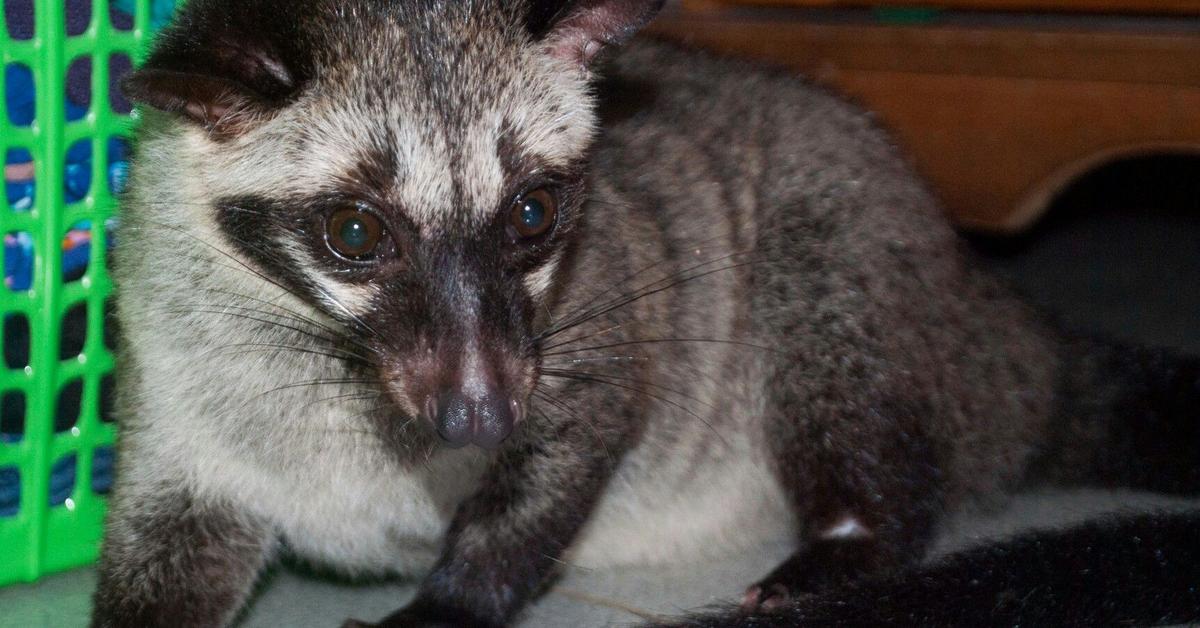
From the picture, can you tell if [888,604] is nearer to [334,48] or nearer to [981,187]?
[334,48]

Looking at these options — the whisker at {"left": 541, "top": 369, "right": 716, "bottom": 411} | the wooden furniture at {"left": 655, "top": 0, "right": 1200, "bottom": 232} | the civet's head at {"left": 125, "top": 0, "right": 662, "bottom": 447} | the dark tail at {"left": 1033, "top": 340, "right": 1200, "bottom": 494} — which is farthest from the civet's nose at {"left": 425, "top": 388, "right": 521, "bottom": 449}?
the wooden furniture at {"left": 655, "top": 0, "right": 1200, "bottom": 232}

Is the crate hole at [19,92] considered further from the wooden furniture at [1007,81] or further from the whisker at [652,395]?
the wooden furniture at [1007,81]

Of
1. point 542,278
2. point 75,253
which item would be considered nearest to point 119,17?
point 75,253

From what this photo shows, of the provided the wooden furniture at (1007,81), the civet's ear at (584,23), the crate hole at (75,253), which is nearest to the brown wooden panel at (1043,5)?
the wooden furniture at (1007,81)

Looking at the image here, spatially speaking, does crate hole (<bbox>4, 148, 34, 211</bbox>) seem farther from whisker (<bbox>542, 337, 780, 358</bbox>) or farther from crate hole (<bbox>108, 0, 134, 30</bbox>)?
whisker (<bbox>542, 337, 780, 358</bbox>)

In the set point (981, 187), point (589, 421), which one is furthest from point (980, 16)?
point (589, 421)

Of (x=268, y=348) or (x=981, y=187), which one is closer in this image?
(x=268, y=348)

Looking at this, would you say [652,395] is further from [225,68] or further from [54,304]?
[54,304]
